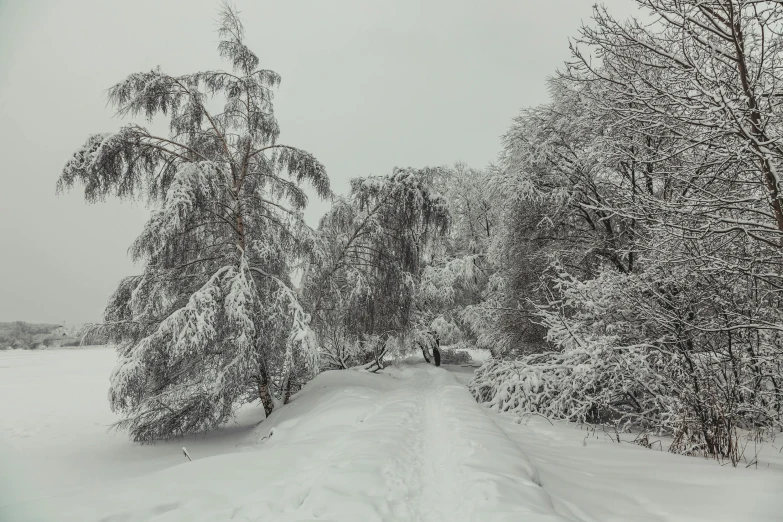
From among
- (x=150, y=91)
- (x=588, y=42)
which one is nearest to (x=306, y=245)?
(x=150, y=91)

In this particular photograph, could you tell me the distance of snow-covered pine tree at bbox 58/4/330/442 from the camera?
6.81 meters

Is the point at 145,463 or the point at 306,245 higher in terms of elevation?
the point at 306,245

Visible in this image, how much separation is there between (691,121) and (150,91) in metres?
9.71

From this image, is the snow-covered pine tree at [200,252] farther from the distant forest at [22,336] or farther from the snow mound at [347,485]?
the distant forest at [22,336]

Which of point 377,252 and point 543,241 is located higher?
point 543,241

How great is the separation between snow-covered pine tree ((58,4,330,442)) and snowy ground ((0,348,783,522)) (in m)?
1.26

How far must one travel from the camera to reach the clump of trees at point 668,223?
3.92m

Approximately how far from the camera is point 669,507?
117 inches

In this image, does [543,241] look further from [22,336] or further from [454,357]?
[22,336]

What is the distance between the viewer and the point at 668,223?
411 cm

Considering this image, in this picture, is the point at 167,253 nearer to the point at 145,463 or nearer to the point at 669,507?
the point at 145,463

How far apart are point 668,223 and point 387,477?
4.17 meters

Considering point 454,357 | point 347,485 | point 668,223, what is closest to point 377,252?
point 668,223

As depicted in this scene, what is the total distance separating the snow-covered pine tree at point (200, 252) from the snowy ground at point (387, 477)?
1.26 m
